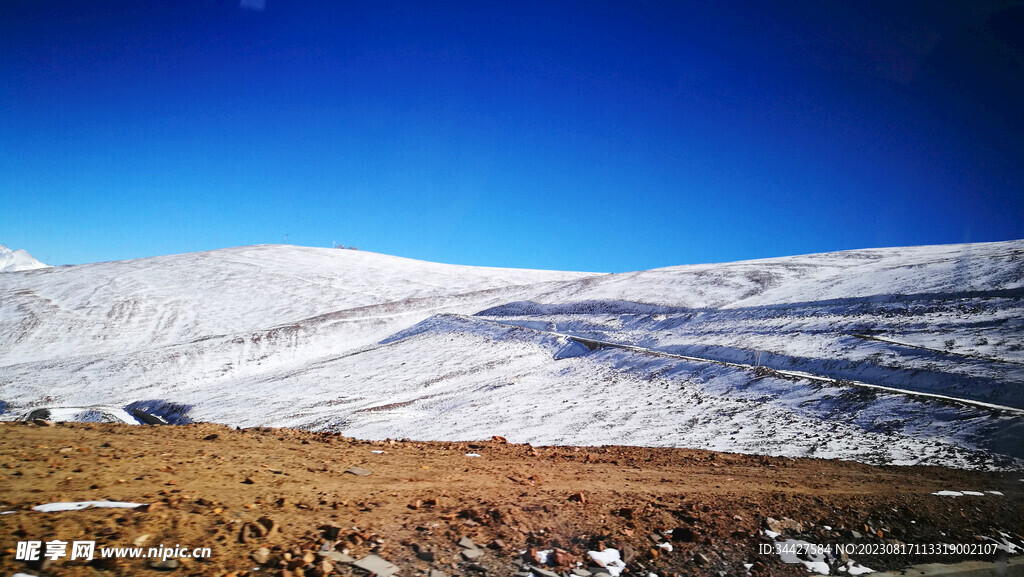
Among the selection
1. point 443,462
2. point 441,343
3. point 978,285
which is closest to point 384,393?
point 441,343

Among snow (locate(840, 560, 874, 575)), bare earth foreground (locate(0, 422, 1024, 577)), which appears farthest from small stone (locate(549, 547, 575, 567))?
snow (locate(840, 560, 874, 575))

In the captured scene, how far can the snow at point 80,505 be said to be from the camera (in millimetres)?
4980

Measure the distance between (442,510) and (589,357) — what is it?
829 inches

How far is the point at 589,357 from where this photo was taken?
26406mm

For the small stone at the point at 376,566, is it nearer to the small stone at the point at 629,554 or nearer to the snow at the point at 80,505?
the small stone at the point at 629,554

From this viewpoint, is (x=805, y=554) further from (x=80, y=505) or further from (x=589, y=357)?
(x=589, y=357)

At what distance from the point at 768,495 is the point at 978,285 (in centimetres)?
2568

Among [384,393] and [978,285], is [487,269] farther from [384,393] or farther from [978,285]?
[978,285]

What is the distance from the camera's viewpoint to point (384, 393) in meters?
23.8

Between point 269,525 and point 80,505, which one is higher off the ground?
point 80,505

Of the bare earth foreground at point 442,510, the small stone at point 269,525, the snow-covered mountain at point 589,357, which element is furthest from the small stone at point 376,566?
the snow-covered mountain at point 589,357

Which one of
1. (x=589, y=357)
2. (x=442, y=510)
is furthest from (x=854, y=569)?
(x=589, y=357)

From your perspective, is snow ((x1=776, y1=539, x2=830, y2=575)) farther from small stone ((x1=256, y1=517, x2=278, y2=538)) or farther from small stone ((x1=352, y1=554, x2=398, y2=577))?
small stone ((x1=256, y1=517, x2=278, y2=538))

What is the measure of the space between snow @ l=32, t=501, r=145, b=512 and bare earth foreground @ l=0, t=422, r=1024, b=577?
14 cm
